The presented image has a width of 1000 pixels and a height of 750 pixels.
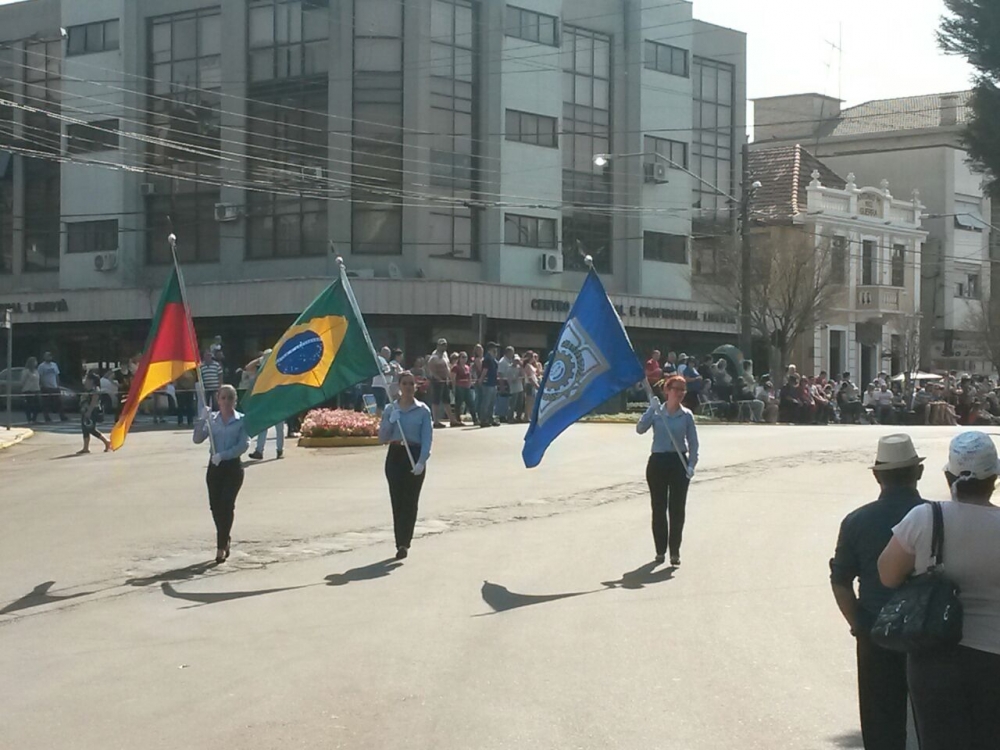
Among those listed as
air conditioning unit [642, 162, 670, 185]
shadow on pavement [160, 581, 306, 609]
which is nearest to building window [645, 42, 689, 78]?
air conditioning unit [642, 162, 670, 185]

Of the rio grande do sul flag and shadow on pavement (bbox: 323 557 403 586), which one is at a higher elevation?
the rio grande do sul flag

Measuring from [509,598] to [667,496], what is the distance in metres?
2.41

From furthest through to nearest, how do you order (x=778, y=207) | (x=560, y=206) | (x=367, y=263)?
(x=778, y=207), (x=560, y=206), (x=367, y=263)

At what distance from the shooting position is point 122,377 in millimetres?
33062

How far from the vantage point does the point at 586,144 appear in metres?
51.4

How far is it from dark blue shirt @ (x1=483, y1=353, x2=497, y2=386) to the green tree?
43.6 feet

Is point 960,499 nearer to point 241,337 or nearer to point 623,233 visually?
point 241,337

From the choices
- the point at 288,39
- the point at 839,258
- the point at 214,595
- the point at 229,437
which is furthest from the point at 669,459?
the point at 839,258

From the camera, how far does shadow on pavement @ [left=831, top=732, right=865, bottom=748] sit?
691cm

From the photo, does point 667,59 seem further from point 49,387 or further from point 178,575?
point 178,575

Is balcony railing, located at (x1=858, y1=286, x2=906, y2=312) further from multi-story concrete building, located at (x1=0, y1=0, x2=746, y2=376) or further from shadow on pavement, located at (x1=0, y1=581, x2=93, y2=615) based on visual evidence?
shadow on pavement, located at (x1=0, y1=581, x2=93, y2=615)

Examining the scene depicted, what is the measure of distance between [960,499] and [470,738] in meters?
2.91

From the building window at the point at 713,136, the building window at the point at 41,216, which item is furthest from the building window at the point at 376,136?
the building window at the point at 713,136

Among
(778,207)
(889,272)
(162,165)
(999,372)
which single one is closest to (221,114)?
(162,165)
